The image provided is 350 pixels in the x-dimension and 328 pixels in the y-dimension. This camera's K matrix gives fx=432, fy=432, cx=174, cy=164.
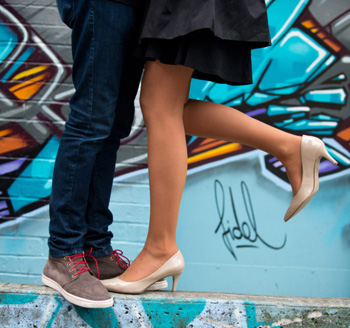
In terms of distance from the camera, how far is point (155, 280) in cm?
131

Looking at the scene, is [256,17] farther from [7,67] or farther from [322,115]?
[7,67]

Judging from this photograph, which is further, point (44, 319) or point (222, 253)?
point (222, 253)

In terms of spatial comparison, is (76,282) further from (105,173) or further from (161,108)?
(161,108)

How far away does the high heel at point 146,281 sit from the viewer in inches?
50.6

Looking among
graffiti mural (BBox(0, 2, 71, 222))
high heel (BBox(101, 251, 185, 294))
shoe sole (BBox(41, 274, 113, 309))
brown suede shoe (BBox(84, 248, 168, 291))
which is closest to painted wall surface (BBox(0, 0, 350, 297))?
graffiti mural (BBox(0, 2, 71, 222))

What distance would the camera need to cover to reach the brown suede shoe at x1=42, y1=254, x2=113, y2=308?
1.17m

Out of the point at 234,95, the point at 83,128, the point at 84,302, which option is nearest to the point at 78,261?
the point at 84,302

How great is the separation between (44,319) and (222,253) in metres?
1.79

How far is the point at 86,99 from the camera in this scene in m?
1.22

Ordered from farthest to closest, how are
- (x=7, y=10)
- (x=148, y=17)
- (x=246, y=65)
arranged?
(x=7, y=10)
(x=246, y=65)
(x=148, y=17)

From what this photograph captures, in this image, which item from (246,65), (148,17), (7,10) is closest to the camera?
(148,17)

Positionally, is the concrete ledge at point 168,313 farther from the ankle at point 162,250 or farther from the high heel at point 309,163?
the high heel at point 309,163

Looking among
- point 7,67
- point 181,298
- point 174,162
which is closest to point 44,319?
point 181,298

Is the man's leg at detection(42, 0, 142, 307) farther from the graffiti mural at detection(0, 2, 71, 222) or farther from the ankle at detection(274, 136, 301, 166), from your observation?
the graffiti mural at detection(0, 2, 71, 222)
